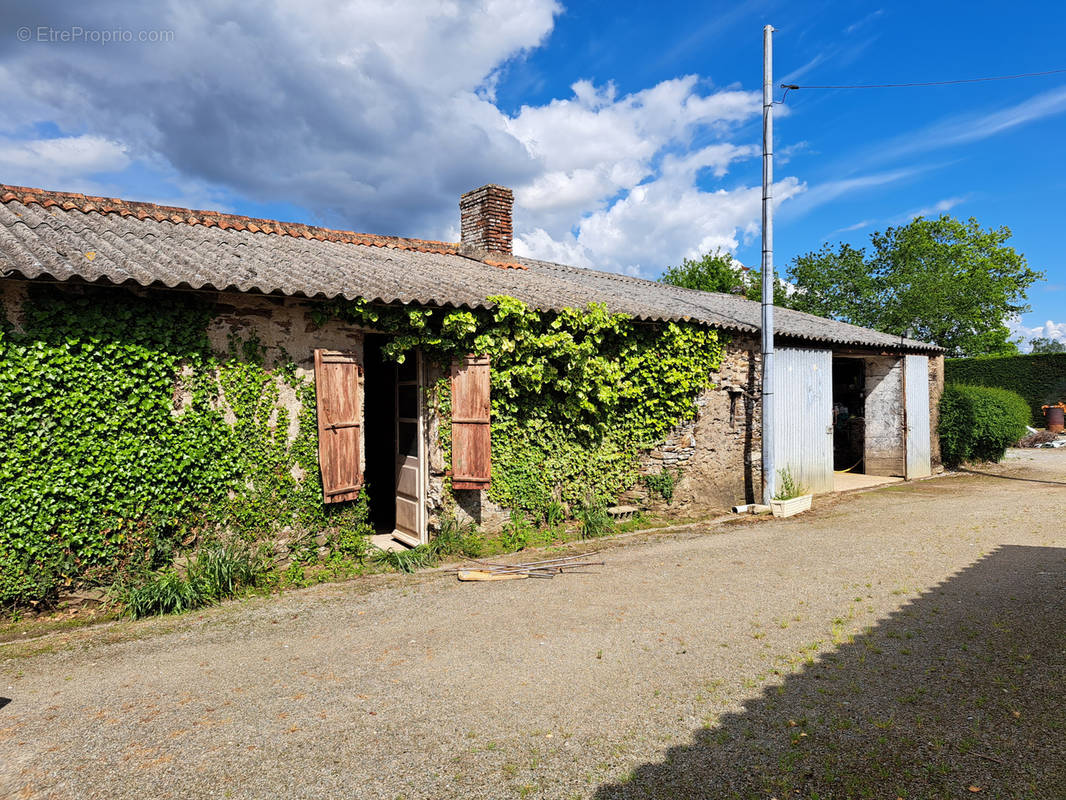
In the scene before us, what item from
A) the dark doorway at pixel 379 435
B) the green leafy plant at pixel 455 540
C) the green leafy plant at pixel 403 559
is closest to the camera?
the green leafy plant at pixel 403 559

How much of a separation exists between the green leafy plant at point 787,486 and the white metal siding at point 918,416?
3915mm

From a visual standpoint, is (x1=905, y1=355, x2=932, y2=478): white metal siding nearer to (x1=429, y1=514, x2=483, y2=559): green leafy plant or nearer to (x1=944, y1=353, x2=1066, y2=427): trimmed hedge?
(x1=429, y1=514, x2=483, y2=559): green leafy plant

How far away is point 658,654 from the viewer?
14.3ft

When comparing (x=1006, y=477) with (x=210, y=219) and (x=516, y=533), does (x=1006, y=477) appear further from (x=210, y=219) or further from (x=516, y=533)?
(x=210, y=219)

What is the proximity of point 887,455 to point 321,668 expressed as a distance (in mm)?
12318

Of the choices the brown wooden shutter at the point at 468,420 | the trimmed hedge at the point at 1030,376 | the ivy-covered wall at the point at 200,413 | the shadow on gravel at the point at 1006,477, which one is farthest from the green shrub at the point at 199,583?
the trimmed hedge at the point at 1030,376

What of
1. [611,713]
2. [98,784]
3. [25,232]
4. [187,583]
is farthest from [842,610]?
[25,232]

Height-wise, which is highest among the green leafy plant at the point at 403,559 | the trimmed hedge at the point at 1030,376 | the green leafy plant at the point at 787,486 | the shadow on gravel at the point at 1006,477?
the trimmed hedge at the point at 1030,376

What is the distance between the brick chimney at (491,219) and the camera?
478 inches

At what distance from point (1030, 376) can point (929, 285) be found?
859cm

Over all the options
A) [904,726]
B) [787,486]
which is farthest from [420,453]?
[787,486]

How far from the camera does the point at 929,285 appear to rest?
2978 centimetres

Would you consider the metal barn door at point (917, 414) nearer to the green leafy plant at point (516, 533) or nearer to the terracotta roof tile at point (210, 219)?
the terracotta roof tile at point (210, 219)

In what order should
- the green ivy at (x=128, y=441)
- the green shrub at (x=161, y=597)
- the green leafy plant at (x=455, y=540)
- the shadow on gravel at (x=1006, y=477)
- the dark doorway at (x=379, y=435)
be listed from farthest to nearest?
the shadow on gravel at (x=1006, y=477) < the dark doorway at (x=379, y=435) < the green leafy plant at (x=455, y=540) < the green shrub at (x=161, y=597) < the green ivy at (x=128, y=441)
